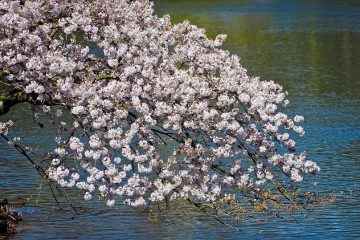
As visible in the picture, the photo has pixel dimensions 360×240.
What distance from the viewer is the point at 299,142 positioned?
95.5 feet

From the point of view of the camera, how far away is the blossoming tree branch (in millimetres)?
14609

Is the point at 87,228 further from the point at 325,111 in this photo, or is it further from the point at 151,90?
the point at 325,111

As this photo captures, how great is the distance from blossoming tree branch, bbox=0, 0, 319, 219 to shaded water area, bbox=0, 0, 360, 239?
11.2 feet

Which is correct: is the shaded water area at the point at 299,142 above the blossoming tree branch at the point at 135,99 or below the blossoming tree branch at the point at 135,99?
below

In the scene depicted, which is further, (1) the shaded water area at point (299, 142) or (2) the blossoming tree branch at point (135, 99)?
(1) the shaded water area at point (299, 142)

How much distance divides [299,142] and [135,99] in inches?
600

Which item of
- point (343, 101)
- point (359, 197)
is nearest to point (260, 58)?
point (343, 101)

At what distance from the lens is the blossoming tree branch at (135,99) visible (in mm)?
14609

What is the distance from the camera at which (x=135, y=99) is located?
14.6 metres

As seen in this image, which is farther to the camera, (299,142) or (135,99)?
(299,142)

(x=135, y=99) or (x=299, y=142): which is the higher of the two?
(x=135, y=99)

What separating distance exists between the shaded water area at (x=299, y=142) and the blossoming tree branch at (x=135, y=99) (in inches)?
134

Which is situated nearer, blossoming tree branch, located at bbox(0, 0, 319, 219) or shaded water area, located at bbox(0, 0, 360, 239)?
blossoming tree branch, located at bbox(0, 0, 319, 219)

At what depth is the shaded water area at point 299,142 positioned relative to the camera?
1922 cm
